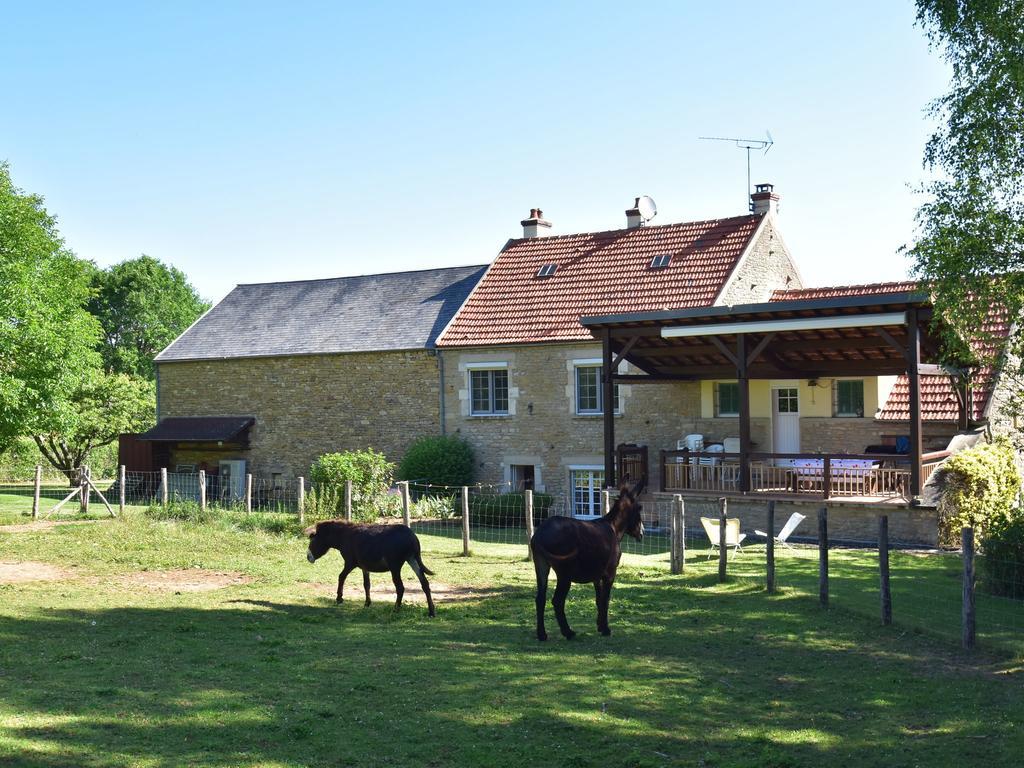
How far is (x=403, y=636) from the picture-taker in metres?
11.1

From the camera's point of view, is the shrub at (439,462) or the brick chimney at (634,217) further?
the brick chimney at (634,217)

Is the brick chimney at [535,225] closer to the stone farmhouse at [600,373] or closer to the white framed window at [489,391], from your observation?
the stone farmhouse at [600,373]

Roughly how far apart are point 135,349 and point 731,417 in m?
40.6

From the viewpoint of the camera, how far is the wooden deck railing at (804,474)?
1986 centimetres

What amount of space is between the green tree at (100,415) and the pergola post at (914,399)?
2912 centimetres

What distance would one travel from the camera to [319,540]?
43.4 ft

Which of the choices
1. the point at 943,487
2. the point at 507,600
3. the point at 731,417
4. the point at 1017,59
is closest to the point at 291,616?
the point at 507,600

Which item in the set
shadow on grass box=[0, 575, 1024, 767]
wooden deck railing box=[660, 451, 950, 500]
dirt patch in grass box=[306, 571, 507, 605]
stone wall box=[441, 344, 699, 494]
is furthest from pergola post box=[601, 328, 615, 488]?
shadow on grass box=[0, 575, 1024, 767]

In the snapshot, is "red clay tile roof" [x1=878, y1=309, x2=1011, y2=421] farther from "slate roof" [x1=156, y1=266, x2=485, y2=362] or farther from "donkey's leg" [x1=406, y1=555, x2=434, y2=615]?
"donkey's leg" [x1=406, y1=555, x2=434, y2=615]

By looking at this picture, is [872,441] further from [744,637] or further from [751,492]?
[744,637]

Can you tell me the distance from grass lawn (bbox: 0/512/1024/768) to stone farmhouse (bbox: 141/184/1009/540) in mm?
7236

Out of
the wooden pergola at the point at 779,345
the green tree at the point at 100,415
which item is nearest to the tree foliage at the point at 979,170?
the wooden pergola at the point at 779,345

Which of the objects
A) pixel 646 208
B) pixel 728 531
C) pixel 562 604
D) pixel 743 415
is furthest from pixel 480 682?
pixel 646 208

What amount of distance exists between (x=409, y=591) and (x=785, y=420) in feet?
41.9
